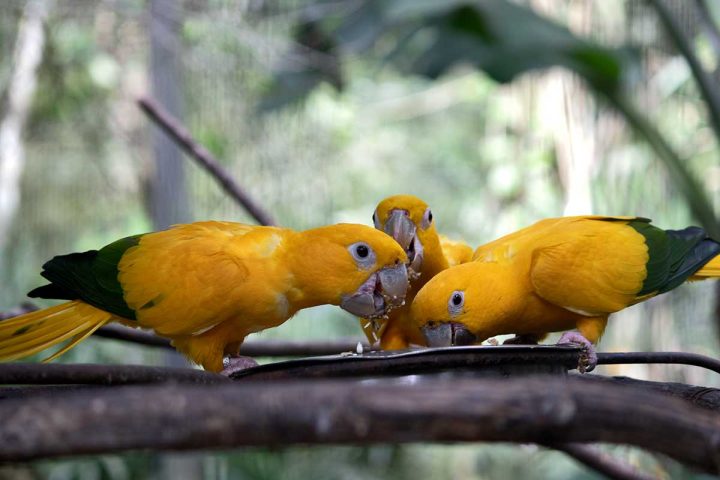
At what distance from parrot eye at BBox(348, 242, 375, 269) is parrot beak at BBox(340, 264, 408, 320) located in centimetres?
3

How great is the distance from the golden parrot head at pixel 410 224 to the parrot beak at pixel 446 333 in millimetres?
167

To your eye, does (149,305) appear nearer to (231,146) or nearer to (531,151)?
(231,146)

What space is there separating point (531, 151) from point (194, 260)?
4647 mm

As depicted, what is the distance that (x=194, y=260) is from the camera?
197 centimetres

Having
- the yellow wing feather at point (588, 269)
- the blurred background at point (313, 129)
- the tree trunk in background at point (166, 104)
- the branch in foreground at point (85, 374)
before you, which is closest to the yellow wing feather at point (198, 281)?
the branch in foreground at point (85, 374)

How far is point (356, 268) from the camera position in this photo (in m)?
1.89

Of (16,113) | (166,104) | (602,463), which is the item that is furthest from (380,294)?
(16,113)

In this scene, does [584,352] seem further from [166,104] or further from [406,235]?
[166,104]

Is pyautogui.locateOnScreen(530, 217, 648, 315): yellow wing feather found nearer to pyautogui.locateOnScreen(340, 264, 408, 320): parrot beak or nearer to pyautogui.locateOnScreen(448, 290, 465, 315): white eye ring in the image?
pyautogui.locateOnScreen(448, 290, 465, 315): white eye ring

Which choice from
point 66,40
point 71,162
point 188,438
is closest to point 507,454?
point 71,162

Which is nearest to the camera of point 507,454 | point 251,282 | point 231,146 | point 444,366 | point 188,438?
point 188,438

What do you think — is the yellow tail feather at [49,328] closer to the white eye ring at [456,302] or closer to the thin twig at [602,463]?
the white eye ring at [456,302]

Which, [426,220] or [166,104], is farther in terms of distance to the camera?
[166,104]

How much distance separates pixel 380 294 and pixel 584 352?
1.62 feet
